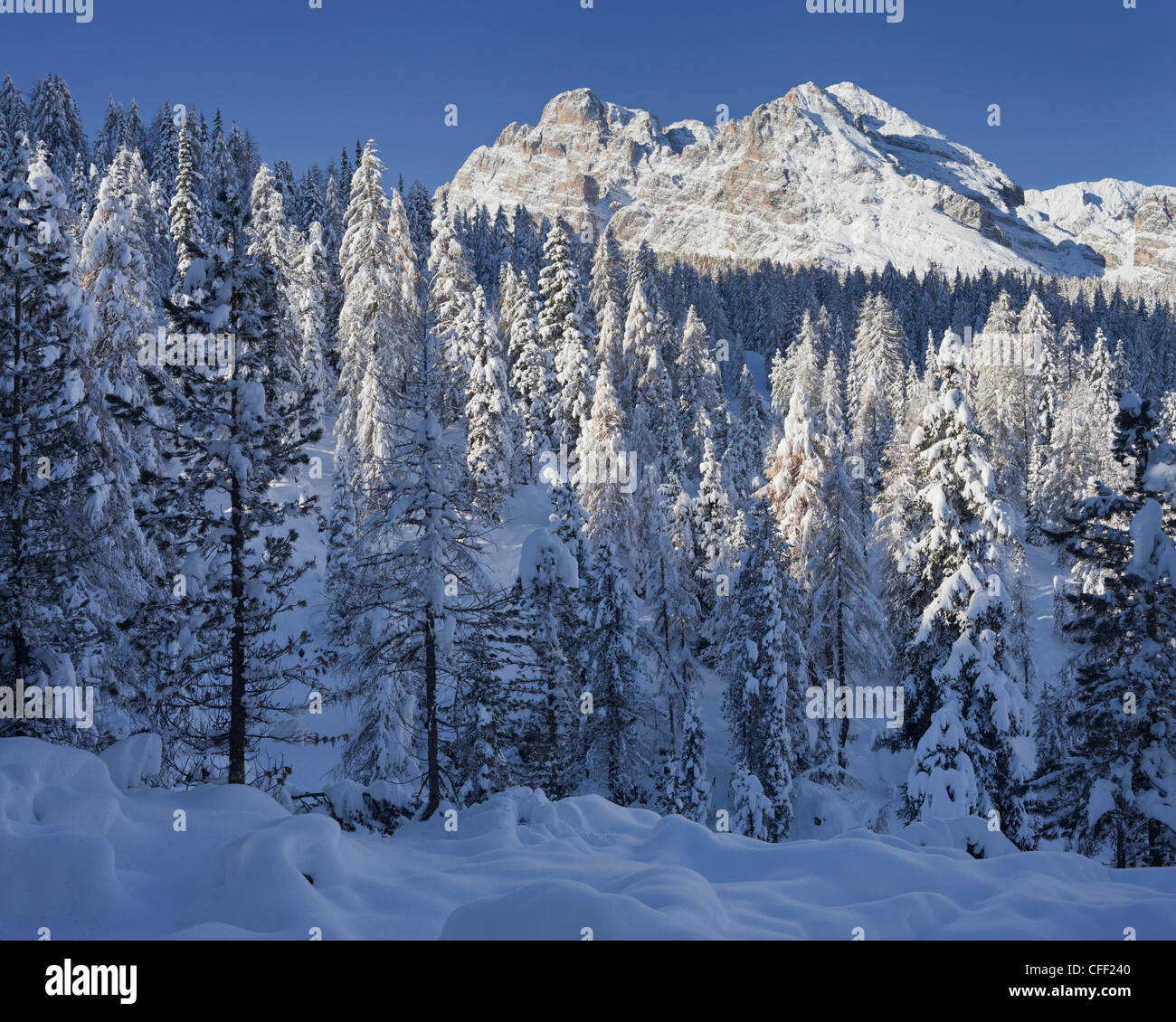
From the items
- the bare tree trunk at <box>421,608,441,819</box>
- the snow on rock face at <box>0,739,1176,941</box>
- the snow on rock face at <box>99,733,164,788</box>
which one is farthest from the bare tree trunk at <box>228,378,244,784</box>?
the bare tree trunk at <box>421,608,441,819</box>

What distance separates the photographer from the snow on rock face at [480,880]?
228 inches

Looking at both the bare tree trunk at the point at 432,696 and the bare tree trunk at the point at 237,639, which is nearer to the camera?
the bare tree trunk at the point at 237,639

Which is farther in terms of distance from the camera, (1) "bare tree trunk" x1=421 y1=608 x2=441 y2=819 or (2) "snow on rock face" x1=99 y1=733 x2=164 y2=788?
(1) "bare tree trunk" x1=421 y1=608 x2=441 y2=819

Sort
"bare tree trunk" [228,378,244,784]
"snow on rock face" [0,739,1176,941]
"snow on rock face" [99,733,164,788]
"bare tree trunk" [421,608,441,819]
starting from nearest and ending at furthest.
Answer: "snow on rock face" [0,739,1176,941]
"snow on rock face" [99,733,164,788]
"bare tree trunk" [228,378,244,784]
"bare tree trunk" [421,608,441,819]

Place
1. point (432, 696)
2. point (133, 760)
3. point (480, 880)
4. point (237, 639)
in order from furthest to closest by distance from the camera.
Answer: point (432, 696), point (237, 639), point (133, 760), point (480, 880)

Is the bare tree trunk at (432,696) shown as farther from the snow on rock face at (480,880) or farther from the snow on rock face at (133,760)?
the snow on rock face at (133,760)

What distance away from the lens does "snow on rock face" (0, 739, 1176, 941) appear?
19.0 ft

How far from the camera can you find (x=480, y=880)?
7.86 m

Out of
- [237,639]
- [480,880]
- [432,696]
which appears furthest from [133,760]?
[480,880]

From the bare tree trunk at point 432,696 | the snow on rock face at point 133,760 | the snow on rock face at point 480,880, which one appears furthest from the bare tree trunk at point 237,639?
the bare tree trunk at point 432,696

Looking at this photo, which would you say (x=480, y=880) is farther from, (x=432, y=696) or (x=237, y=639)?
(x=237, y=639)

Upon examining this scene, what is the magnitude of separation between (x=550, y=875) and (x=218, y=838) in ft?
11.9

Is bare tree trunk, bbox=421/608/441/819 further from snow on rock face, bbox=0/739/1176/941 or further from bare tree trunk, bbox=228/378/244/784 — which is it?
bare tree trunk, bbox=228/378/244/784

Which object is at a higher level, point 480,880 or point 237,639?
point 237,639
